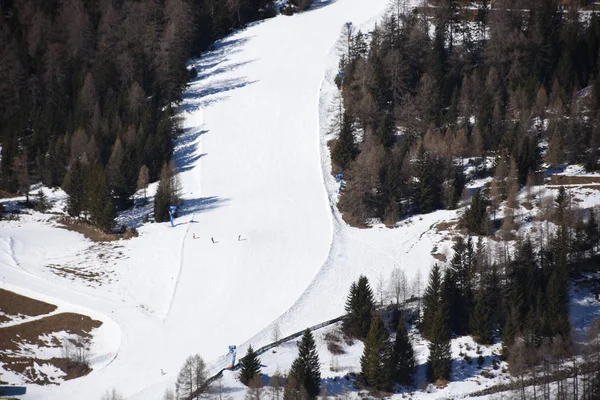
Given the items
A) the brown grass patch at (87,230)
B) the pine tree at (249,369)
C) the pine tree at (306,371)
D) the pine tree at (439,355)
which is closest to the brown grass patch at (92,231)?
the brown grass patch at (87,230)

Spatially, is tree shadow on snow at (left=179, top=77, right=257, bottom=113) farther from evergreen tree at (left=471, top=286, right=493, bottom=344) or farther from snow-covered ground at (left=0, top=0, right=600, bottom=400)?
evergreen tree at (left=471, top=286, right=493, bottom=344)

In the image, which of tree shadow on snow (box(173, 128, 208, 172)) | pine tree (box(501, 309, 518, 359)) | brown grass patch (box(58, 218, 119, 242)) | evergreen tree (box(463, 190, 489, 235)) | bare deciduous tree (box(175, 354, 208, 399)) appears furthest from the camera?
tree shadow on snow (box(173, 128, 208, 172))

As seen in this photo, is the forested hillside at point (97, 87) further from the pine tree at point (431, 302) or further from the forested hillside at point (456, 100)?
the pine tree at point (431, 302)

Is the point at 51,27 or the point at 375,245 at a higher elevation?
the point at 51,27

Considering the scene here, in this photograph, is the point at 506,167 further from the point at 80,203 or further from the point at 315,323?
the point at 80,203

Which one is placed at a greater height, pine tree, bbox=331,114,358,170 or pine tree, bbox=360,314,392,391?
pine tree, bbox=331,114,358,170

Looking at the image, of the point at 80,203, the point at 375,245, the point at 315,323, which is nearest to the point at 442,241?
the point at 375,245

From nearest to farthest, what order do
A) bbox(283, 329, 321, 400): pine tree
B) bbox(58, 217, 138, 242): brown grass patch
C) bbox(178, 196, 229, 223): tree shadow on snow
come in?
1. bbox(283, 329, 321, 400): pine tree
2. bbox(58, 217, 138, 242): brown grass patch
3. bbox(178, 196, 229, 223): tree shadow on snow

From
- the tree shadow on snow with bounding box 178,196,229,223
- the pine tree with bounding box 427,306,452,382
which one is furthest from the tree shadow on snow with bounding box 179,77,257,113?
the pine tree with bounding box 427,306,452,382
